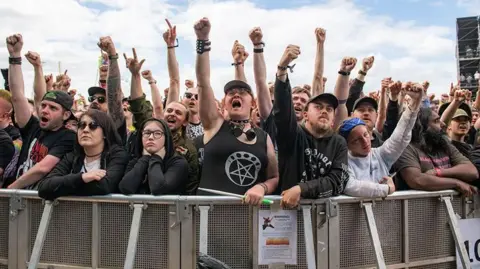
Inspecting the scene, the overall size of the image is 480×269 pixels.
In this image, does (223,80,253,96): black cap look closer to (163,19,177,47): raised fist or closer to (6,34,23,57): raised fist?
(163,19,177,47): raised fist

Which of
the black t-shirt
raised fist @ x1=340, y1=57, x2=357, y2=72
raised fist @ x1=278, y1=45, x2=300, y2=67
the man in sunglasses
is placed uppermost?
raised fist @ x1=340, y1=57, x2=357, y2=72

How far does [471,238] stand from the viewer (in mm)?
4273

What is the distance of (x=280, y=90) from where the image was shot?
3770 mm

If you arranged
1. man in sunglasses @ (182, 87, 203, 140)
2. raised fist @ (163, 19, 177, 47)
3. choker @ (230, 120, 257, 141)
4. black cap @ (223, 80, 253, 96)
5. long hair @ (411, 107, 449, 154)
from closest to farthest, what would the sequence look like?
choker @ (230, 120, 257, 141) < black cap @ (223, 80, 253, 96) < long hair @ (411, 107, 449, 154) < man in sunglasses @ (182, 87, 203, 140) < raised fist @ (163, 19, 177, 47)

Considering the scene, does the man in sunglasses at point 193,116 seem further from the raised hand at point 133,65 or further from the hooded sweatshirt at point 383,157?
the hooded sweatshirt at point 383,157

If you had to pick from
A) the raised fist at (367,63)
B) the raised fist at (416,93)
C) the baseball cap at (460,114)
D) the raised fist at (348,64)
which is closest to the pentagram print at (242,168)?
the raised fist at (416,93)

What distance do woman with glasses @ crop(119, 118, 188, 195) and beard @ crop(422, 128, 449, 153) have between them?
2450 mm

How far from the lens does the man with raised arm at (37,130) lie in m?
4.21

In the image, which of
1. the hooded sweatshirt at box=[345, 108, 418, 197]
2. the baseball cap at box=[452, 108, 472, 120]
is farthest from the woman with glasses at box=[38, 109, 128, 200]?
the baseball cap at box=[452, 108, 472, 120]

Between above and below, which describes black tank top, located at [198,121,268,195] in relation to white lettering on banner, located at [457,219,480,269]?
above

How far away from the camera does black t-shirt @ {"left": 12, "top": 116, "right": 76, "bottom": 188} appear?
4370 millimetres

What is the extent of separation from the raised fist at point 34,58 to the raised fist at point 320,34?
10.8ft

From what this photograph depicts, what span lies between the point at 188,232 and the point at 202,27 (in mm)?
1711

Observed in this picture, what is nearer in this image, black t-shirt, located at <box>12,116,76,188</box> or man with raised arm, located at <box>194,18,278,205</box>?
man with raised arm, located at <box>194,18,278,205</box>
